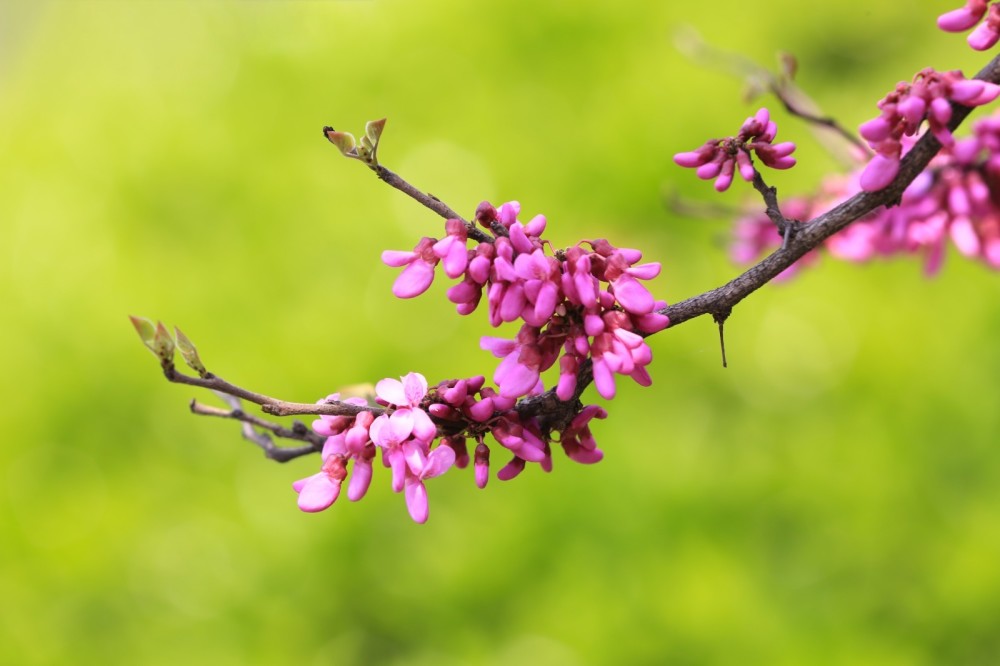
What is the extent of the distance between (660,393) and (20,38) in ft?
9.61

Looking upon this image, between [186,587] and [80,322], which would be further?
[80,322]

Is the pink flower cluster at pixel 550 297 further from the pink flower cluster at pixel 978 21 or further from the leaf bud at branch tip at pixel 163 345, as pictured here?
the pink flower cluster at pixel 978 21

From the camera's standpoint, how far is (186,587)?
164 centimetres

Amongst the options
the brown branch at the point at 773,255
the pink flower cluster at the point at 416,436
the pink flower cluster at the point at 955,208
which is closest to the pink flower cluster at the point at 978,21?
→ the brown branch at the point at 773,255

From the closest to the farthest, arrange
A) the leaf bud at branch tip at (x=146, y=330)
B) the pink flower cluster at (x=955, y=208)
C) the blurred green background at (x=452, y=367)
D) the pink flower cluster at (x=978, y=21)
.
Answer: the leaf bud at branch tip at (x=146, y=330) → the pink flower cluster at (x=978, y=21) → the pink flower cluster at (x=955, y=208) → the blurred green background at (x=452, y=367)

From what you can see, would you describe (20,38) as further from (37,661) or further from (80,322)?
(37,661)

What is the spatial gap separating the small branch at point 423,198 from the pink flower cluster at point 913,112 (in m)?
0.20

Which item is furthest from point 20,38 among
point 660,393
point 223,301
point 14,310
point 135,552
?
point 660,393

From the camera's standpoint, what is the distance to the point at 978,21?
1.65 feet

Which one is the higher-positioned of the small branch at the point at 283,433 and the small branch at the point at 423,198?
the small branch at the point at 423,198

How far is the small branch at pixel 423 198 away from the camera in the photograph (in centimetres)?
41

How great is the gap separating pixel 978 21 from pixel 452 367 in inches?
57.0

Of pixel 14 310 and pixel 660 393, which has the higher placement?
pixel 660 393

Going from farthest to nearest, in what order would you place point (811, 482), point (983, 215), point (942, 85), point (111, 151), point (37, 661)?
point (111, 151), point (811, 482), point (37, 661), point (983, 215), point (942, 85)
